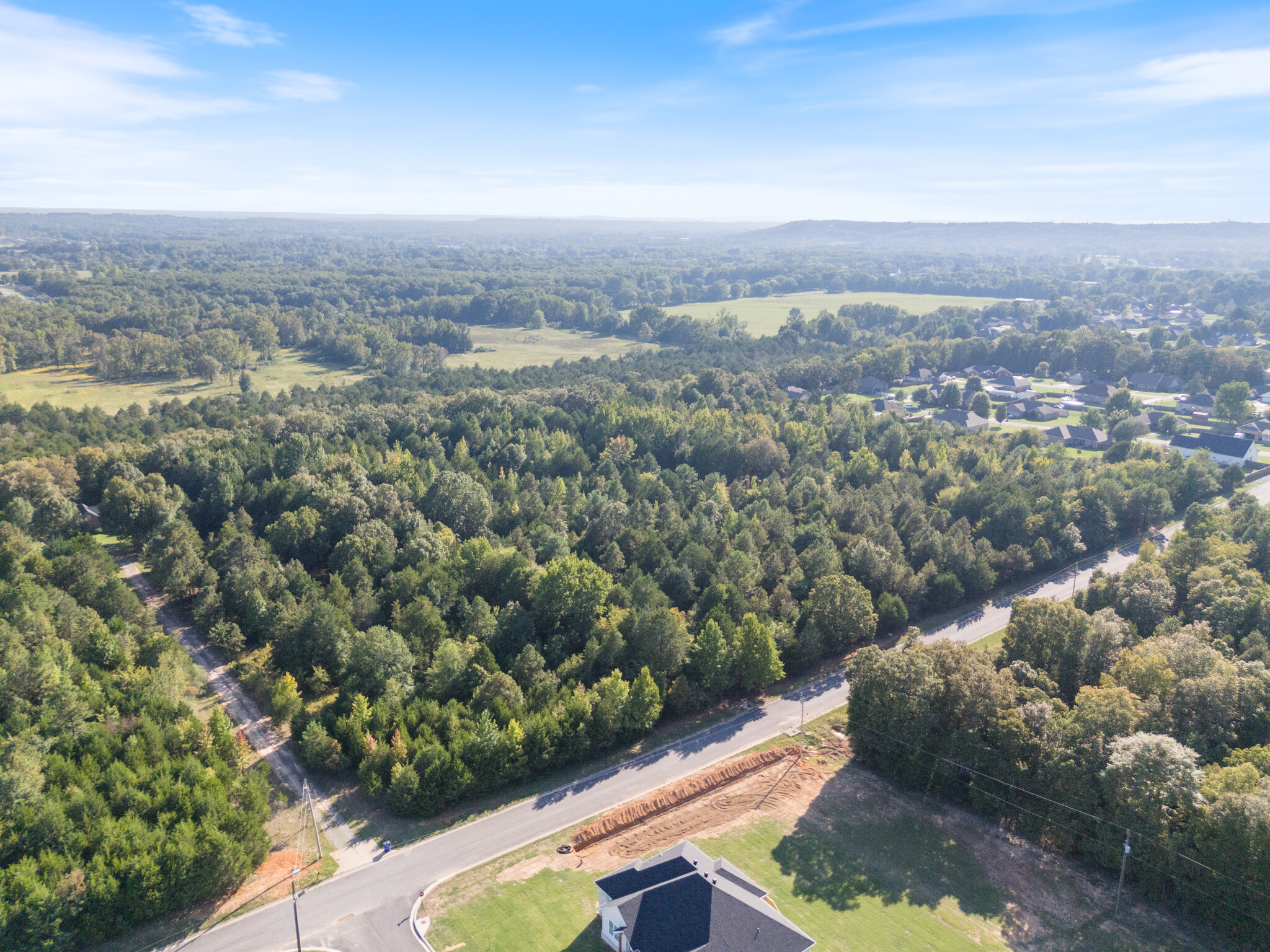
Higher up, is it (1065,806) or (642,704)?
(642,704)

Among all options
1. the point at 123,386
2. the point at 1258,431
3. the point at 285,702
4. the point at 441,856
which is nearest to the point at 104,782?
the point at 285,702

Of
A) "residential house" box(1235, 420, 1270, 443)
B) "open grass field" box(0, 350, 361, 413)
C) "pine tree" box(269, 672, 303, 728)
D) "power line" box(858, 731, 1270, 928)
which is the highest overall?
"open grass field" box(0, 350, 361, 413)

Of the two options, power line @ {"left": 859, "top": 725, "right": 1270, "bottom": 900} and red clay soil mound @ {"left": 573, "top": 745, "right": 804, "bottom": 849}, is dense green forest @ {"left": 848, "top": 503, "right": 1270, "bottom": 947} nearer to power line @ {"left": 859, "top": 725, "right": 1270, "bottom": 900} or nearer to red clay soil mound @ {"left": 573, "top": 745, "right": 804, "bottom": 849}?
power line @ {"left": 859, "top": 725, "right": 1270, "bottom": 900}

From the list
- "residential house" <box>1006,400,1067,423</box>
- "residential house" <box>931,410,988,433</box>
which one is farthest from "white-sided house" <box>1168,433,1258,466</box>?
"residential house" <box>931,410,988,433</box>

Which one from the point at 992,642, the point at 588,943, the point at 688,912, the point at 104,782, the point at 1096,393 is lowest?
the point at 588,943

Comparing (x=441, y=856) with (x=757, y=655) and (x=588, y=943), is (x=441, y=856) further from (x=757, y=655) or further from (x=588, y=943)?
(x=757, y=655)

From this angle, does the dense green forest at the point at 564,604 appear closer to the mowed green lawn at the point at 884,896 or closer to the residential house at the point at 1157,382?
the mowed green lawn at the point at 884,896

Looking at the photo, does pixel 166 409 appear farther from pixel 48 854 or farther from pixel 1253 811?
pixel 1253 811
